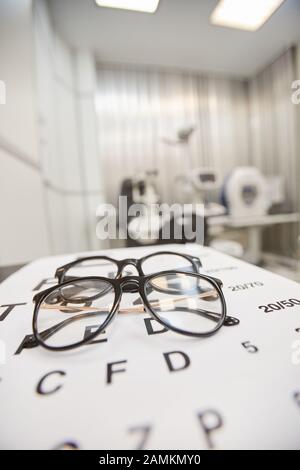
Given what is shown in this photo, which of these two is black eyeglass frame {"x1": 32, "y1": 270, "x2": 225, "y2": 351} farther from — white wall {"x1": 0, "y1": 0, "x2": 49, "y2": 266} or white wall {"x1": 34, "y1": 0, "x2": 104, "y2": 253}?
white wall {"x1": 34, "y1": 0, "x2": 104, "y2": 253}

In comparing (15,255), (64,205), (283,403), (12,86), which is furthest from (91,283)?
(64,205)

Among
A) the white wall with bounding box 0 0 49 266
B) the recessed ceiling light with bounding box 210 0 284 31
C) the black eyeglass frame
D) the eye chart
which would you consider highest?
the recessed ceiling light with bounding box 210 0 284 31

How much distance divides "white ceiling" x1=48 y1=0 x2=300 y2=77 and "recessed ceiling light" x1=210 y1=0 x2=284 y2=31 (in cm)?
3

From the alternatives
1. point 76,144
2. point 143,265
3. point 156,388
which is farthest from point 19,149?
point 76,144

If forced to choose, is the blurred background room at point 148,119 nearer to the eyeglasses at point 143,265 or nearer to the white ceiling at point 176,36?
the white ceiling at point 176,36

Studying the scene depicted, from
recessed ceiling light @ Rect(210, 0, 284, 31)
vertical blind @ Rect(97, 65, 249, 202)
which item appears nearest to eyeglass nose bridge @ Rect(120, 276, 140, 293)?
recessed ceiling light @ Rect(210, 0, 284, 31)

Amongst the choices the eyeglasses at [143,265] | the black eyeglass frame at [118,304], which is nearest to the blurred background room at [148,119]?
the eyeglasses at [143,265]

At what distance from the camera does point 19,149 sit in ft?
2.39

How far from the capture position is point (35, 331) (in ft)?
0.59

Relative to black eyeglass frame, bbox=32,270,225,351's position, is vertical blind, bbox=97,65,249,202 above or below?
above

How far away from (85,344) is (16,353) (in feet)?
0.18

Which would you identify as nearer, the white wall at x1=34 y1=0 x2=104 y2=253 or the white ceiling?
the white ceiling

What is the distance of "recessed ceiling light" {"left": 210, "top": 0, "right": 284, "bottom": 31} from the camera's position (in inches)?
25.2

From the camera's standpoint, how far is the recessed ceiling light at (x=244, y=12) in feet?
2.10
